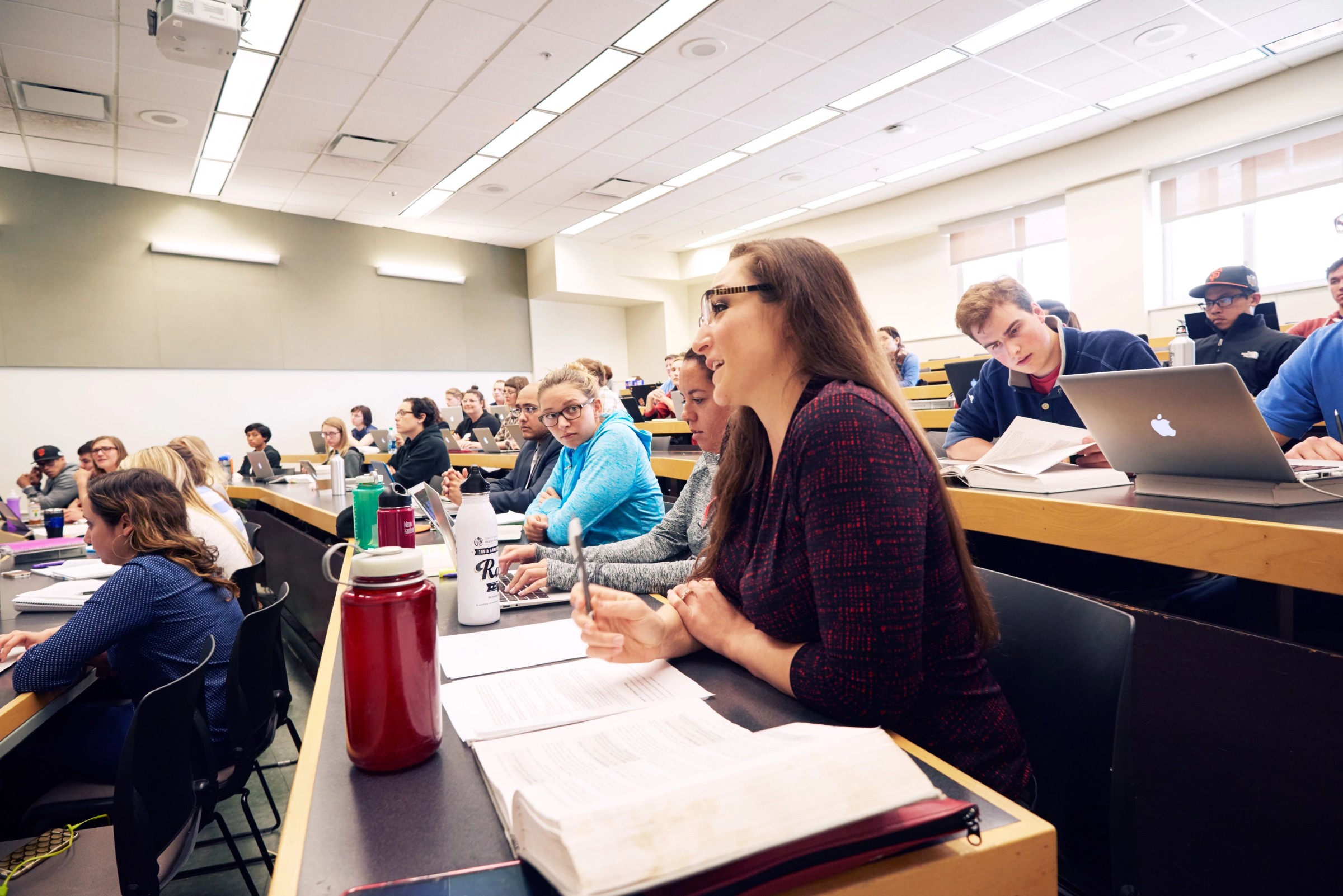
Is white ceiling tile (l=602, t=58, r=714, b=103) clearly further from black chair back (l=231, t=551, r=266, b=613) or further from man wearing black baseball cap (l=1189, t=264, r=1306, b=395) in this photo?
black chair back (l=231, t=551, r=266, b=613)

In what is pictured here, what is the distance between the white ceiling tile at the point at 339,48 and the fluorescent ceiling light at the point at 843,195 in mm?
4916

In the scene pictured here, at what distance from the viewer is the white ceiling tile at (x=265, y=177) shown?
6.71 meters

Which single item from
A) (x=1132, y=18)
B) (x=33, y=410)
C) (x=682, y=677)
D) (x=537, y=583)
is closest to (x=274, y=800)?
(x=537, y=583)

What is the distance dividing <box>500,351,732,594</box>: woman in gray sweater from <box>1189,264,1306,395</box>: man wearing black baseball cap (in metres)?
3.40

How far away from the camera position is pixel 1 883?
1.22 m

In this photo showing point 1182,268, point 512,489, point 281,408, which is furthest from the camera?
point 281,408

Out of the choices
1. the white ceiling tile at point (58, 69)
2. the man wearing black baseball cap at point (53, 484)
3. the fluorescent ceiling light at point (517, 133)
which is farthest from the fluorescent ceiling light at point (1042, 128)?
the man wearing black baseball cap at point (53, 484)

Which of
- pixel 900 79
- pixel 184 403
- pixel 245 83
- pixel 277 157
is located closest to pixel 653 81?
pixel 900 79

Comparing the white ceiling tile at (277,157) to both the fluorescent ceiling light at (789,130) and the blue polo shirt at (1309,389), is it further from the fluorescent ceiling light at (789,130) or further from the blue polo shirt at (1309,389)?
the blue polo shirt at (1309,389)

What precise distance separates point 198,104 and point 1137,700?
257 inches

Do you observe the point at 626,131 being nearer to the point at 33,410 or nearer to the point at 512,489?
the point at 512,489

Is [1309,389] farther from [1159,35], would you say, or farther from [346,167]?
[346,167]

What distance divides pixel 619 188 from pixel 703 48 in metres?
2.96

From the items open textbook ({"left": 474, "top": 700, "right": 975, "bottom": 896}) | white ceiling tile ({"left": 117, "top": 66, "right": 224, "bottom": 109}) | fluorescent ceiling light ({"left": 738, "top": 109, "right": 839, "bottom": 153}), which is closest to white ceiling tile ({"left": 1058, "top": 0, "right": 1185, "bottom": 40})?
fluorescent ceiling light ({"left": 738, "top": 109, "right": 839, "bottom": 153})
